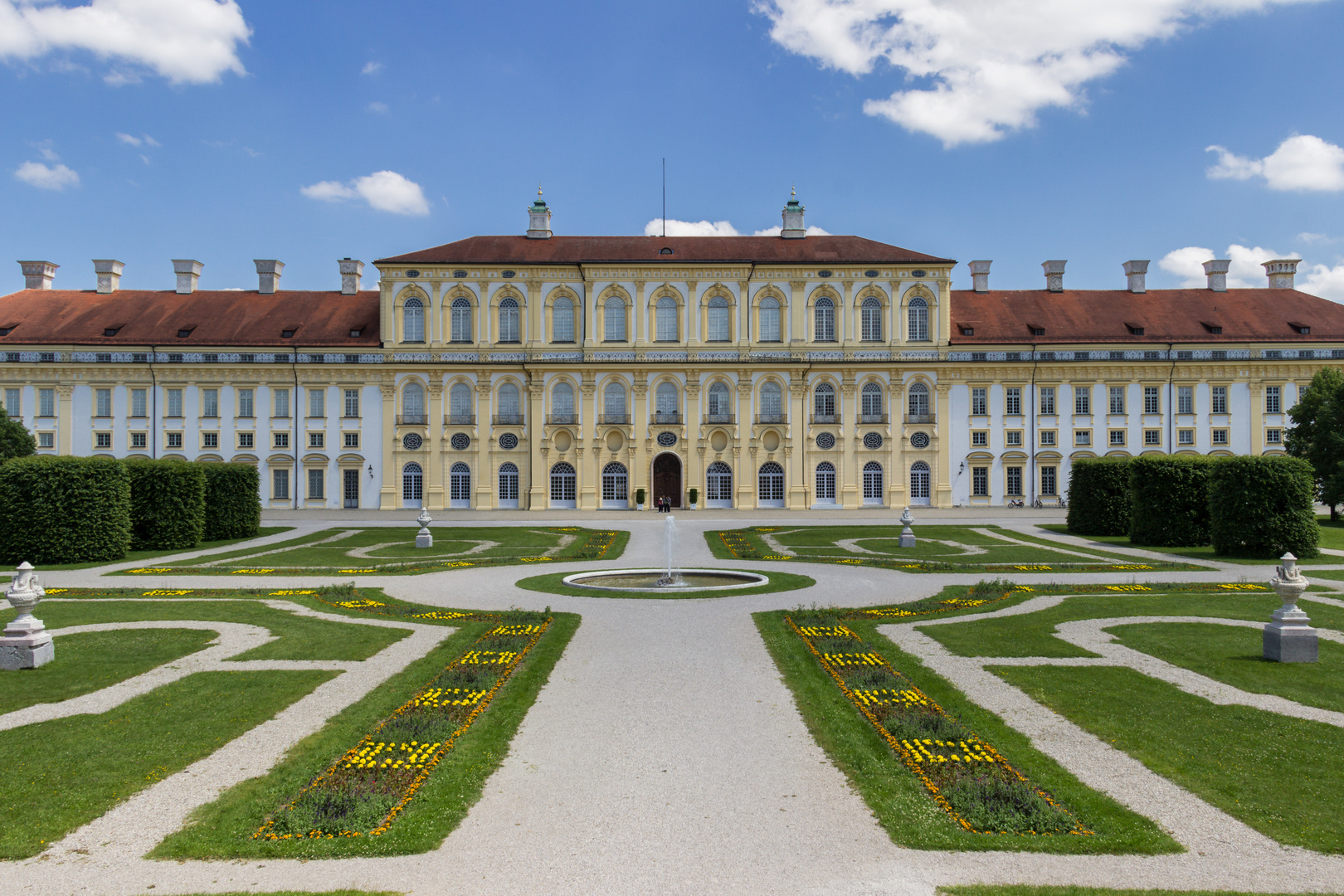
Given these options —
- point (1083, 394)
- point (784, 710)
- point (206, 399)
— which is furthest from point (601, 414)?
point (784, 710)

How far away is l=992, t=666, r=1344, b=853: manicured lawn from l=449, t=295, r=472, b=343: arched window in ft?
164

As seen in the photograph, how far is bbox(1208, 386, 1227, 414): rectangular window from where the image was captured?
56000 mm

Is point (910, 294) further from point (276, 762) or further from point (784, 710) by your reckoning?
point (276, 762)

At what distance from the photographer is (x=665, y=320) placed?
56.4 metres

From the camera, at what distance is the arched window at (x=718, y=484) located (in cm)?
5584

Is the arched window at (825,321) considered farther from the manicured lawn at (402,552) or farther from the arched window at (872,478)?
the manicured lawn at (402,552)

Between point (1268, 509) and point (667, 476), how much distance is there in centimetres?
3572

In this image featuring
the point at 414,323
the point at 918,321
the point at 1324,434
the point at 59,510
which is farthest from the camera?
the point at 918,321

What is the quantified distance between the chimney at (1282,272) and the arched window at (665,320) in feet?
150

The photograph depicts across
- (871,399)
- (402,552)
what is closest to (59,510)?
(402,552)

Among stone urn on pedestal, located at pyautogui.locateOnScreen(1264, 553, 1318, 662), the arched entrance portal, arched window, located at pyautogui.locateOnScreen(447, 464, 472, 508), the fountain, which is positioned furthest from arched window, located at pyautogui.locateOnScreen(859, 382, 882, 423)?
stone urn on pedestal, located at pyautogui.locateOnScreen(1264, 553, 1318, 662)

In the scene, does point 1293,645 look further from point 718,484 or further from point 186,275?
Result: point 186,275

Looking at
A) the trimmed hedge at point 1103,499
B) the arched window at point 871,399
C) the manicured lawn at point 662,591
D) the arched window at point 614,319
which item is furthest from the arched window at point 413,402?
the trimmed hedge at point 1103,499

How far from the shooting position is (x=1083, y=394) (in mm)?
56094
